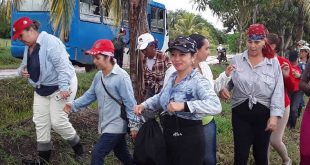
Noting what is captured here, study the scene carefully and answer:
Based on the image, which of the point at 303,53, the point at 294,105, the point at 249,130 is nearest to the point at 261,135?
the point at 249,130

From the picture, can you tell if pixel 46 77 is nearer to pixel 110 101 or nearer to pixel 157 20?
pixel 110 101

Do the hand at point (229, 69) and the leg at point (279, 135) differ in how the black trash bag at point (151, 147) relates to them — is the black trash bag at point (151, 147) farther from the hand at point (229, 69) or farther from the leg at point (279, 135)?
the leg at point (279, 135)

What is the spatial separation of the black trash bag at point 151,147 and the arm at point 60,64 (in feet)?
4.78

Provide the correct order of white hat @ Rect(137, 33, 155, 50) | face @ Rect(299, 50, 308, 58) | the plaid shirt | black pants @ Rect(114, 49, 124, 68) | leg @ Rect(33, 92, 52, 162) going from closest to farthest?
leg @ Rect(33, 92, 52, 162) → white hat @ Rect(137, 33, 155, 50) → the plaid shirt → face @ Rect(299, 50, 308, 58) → black pants @ Rect(114, 49, 124, 68)

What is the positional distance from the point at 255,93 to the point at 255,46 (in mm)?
468

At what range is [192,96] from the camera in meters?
3.71

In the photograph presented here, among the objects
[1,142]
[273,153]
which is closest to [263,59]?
[273,153]

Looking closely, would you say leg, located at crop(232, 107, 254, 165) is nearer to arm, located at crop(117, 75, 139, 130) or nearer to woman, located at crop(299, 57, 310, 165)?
woman, located at crop(299, 57, 310, 165)

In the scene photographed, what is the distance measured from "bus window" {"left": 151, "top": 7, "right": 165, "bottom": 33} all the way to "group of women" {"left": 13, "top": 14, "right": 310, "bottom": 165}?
44.6 feet

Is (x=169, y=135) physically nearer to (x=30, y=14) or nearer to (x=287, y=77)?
(x=287, y=77)

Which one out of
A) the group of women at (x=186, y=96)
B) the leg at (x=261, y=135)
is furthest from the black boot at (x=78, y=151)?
the leg at (x=261, y=135)

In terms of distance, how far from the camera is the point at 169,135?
12.7ft

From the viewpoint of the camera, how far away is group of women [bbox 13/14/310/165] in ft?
12.3

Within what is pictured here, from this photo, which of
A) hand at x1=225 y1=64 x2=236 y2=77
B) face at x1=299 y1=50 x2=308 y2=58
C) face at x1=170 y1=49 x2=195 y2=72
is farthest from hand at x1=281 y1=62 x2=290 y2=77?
face at x1=299 y1=50 x2=308 y2=58
